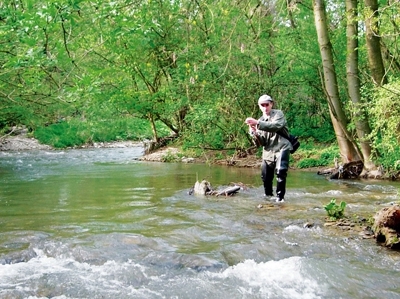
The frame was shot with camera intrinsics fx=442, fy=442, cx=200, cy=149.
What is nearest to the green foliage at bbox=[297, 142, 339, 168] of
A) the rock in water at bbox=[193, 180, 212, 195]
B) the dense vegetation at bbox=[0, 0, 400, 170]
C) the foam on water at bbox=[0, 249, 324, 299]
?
the dense vegetation at bbox=[0, 0, 400, 170]

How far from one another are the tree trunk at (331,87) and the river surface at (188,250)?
3.88 m

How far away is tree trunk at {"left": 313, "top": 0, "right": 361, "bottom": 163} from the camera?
12617 millimetres

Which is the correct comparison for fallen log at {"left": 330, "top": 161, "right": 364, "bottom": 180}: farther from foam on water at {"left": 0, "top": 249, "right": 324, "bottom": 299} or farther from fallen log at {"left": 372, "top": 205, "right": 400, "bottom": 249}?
foam on water at {"left": 0, "top": 249, "right": 324, "bottom": 299}

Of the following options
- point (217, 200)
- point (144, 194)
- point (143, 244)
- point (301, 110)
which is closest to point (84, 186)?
point (144, 194)

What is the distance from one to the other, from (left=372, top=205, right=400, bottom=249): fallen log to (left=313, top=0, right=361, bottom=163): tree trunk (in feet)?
24.7

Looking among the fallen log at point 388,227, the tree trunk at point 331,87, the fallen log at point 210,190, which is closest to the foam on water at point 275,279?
the fallen log at point 388,227

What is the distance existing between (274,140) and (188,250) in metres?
3.72

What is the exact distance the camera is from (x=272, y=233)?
6031 mm

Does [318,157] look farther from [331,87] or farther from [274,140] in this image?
[274,140]

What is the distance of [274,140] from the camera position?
8445 millimetres

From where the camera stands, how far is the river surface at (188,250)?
4.22 metres

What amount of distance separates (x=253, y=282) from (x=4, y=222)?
4432mm

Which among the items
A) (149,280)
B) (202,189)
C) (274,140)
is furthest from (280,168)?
(149,280)

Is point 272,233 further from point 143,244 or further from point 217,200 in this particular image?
point 217,200
